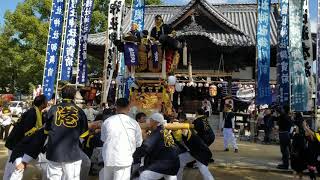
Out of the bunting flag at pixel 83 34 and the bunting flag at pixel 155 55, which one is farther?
the bunting flag at pixel 83 34

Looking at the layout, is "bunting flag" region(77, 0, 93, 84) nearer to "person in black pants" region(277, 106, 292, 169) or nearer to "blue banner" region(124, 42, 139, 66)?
"blue banner" region(124, 42, 139, 66)

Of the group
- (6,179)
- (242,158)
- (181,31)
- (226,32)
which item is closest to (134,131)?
(6,179)

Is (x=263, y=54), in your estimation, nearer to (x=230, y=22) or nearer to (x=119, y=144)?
(x=230, y=22)

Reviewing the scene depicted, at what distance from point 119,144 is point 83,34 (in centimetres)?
1280

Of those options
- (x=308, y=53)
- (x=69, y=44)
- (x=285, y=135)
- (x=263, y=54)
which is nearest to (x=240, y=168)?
(x=285, y=135)

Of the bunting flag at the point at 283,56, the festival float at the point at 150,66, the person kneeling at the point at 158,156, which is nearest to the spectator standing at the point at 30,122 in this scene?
the person kneeling at the point at 158,156

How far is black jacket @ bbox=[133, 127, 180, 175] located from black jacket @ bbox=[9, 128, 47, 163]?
138 cm

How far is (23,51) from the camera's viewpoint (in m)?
28.3

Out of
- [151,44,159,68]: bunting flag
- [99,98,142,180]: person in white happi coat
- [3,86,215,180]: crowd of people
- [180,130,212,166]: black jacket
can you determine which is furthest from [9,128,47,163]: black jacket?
[151,44,159,68]: bunting flag

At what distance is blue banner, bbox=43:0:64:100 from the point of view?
15.0 m

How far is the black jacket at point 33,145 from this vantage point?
5402 mm

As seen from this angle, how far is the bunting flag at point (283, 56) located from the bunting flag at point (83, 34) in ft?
26.6

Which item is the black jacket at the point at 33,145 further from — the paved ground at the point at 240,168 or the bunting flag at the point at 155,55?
the bunting flag at the point at 155,55

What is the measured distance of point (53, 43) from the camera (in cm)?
1512
